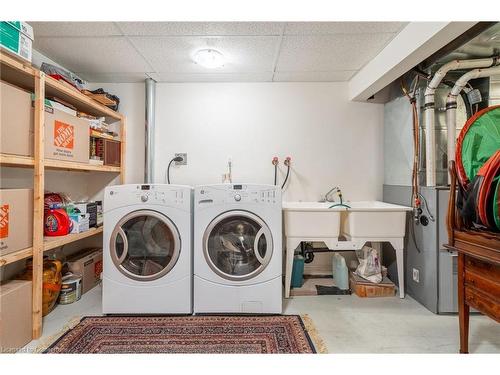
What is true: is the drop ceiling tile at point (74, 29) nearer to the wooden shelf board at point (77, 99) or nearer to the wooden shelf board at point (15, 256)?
the wooden shelf board at point (77, 99)

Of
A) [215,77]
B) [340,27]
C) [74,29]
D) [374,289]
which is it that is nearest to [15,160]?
[74,29]

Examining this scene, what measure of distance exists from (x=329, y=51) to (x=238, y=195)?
1379 millimetres

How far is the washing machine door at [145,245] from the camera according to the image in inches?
75.0

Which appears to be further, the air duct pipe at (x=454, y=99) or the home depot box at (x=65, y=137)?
the air duct pipe at (x=454, y=99)

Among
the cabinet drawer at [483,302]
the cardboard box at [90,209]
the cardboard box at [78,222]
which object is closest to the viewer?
the cabinet drawer at [483,302]

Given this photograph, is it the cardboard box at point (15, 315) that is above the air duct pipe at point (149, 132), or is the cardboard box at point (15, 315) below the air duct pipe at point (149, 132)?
below

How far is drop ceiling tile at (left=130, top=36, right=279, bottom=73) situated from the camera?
6.40 feet

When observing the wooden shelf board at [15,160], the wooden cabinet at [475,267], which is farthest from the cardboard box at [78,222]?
the wooden cabinet at [475,267]

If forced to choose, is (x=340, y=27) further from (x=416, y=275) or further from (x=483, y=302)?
(x=416, y=275)

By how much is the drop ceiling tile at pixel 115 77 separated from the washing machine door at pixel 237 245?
5.73 ft

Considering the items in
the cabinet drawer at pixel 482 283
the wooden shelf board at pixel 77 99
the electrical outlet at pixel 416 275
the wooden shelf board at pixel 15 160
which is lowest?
the electrical outlet at pixel 416 275

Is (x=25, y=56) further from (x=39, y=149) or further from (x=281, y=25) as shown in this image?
(x=281, y=25)

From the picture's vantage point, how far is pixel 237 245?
77.8 inches

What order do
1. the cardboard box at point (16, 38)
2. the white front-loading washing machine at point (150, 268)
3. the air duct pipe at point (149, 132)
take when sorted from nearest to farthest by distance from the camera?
the cardboard box at point (16, 38)
the white front-loading washing machine at point (150, 268)
the air duct pipe at point (149, 132)
